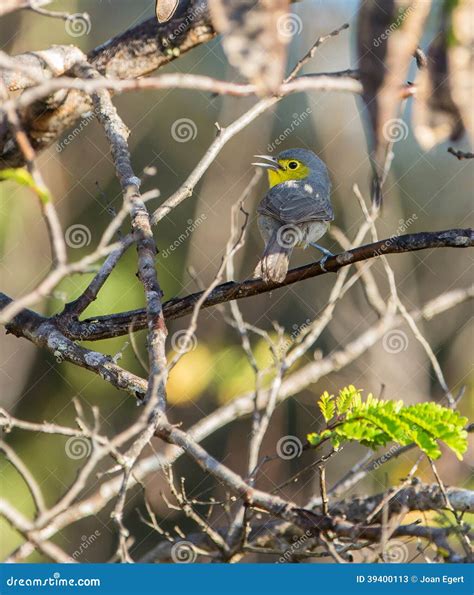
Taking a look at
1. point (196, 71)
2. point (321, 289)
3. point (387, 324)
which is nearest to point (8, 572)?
point (387, 324)

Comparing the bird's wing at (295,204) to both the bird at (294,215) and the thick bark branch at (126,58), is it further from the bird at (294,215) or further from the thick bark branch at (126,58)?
the thick bark branch at (126,58)

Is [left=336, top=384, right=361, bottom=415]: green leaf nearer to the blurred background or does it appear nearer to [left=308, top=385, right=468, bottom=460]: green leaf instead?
[left=308, top=385, right=468, bottom=460]: green leaf

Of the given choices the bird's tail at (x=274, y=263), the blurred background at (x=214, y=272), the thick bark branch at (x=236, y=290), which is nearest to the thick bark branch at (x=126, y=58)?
the bird's tail at (x=274, y=263)

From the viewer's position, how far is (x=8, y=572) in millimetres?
3350

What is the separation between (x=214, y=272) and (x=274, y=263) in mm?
3579

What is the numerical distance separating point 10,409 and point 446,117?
16.9 feet

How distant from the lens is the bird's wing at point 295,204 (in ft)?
15.7

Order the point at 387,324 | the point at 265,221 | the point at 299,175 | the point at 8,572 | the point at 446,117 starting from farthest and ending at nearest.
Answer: the point at 299,175 < the point at 265,221 < the point at 387,324 < the point at 8,572 < the point at 446,117

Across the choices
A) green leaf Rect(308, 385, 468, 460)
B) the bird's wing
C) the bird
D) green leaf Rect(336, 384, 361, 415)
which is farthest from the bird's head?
green leaf Rect(308, 385, 468, 460)

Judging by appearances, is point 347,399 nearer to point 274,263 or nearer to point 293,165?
point 274,263

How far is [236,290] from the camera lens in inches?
137

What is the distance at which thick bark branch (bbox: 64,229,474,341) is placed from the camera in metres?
3.10

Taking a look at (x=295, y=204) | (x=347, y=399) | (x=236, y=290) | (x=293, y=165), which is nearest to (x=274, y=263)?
(x=236, y=290)

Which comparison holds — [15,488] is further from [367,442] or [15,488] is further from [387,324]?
[367,442]
